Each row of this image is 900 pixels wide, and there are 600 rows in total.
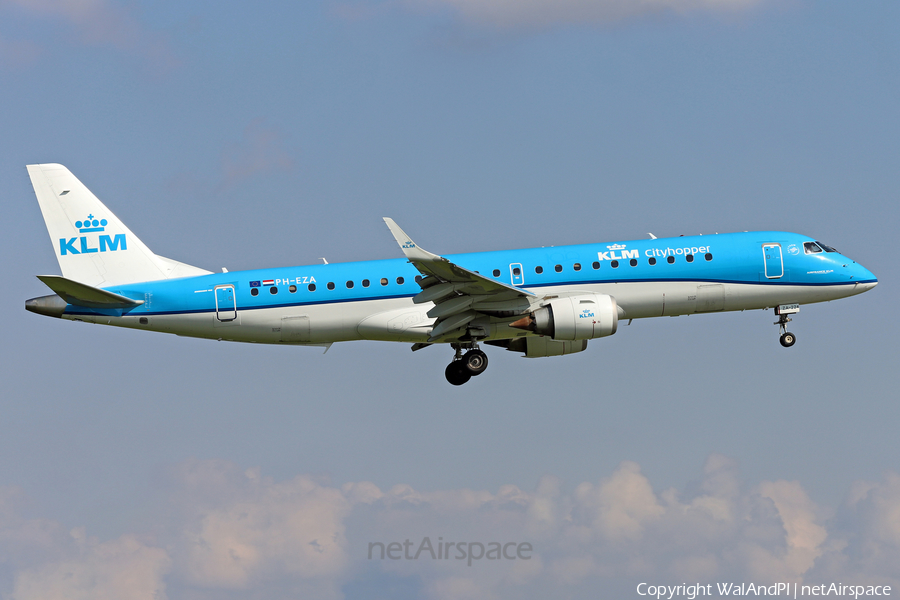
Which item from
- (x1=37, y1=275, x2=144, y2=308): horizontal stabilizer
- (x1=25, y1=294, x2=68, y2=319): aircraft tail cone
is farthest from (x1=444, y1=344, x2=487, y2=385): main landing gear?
(x1=25, y1=294, x2=68, y2=319): aircraft tail cone

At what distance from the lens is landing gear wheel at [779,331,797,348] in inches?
1876

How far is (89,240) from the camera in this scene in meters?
47.2

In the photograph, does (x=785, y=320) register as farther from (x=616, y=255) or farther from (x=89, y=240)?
(x=89, y=240)

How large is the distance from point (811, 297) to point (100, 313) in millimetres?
30932

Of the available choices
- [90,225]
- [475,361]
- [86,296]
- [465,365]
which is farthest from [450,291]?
[90,225]

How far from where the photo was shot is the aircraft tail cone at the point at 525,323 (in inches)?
1725

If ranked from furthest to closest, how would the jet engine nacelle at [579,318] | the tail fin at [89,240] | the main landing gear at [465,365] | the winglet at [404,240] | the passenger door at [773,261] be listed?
the main landing gear at [465,365] → the tail fin at [89,240] → the passenger door at [773,261] → the jet engine nacelle at [579,318] → the winglet at [404,240]

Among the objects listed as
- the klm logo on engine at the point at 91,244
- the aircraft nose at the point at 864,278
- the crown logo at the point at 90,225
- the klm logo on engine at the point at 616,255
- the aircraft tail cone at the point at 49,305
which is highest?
the crown logo at the point at 90,225

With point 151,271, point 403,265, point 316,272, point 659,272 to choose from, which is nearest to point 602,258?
point 659,272

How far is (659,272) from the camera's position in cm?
4516

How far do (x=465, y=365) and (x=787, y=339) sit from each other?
47.7 feet

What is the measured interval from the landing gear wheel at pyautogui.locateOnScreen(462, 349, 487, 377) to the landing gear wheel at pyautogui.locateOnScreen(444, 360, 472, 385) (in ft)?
0.79

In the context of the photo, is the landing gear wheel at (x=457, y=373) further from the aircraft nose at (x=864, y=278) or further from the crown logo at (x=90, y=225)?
the aircraft nose at (x=864, y=278)

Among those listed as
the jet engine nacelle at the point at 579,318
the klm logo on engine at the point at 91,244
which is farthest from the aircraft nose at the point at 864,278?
the klm logo on engine at the point at 91,244
